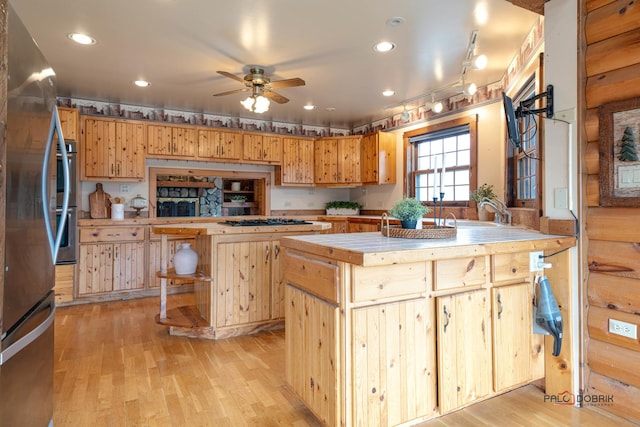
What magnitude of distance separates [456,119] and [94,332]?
4618 mm

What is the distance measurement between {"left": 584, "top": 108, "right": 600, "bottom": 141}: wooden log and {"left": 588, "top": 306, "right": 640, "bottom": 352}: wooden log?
946mm

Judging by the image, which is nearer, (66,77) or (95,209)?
(66,77)

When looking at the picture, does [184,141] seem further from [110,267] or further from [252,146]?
[110,267]

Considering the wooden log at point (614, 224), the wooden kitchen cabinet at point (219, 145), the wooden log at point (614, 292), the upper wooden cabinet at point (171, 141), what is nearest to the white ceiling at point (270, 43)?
the upper wooden cabinet at point (171, 141)

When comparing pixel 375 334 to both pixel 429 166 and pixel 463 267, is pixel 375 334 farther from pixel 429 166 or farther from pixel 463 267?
pixel 429 166

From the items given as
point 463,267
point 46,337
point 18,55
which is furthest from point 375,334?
point 18,55

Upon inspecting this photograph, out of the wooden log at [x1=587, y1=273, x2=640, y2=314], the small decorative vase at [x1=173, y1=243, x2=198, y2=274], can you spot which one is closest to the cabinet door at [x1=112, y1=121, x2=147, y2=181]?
the small decorative vase at [x1=173, y1=243, x2=198, y2=274]

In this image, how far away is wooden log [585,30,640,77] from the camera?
71.5 inches

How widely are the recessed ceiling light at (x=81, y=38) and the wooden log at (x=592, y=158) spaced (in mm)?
3657

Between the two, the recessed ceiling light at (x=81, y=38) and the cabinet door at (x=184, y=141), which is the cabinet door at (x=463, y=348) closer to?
the recessed ceiling light at (x=81, y=38)

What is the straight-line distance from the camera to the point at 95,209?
4.71 m

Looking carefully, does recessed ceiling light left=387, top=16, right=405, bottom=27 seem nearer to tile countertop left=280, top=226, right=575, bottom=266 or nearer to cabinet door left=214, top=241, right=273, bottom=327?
tile countertop left=280, top=226, right=575, bottom=266

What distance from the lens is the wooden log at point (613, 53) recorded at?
5.96 ft

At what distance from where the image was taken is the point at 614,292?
6.31 ft
